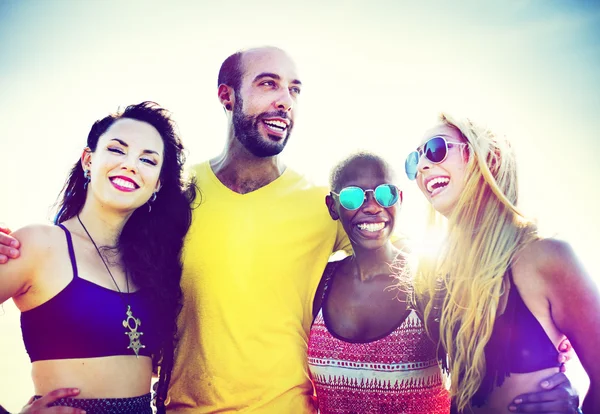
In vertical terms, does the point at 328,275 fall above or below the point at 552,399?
above

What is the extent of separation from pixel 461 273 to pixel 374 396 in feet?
3.14

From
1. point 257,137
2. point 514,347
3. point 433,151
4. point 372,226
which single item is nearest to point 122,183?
point 257,137

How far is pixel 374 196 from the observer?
3.67m

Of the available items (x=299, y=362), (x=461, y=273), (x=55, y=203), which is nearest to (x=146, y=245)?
(x=55, y=203)

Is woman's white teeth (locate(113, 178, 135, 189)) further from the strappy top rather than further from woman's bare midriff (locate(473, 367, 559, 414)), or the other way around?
woman's bare midriff (locate(473, 367, 559, 414))

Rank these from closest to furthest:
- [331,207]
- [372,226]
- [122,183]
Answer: [122,183] → [372,226] → [331,207]

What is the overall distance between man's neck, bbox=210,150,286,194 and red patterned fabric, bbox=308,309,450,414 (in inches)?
59.1

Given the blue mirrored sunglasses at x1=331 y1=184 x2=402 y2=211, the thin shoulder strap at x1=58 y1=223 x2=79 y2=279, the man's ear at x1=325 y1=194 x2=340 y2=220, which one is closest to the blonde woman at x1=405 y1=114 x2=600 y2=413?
the blue mirrored sunglasses at x1=331 y1=184 x2=402 y2=211

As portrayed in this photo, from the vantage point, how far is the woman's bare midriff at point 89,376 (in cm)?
302

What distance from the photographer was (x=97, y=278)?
3.27m

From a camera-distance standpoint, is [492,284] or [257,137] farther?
[257,137]

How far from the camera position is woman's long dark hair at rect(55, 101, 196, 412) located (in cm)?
362

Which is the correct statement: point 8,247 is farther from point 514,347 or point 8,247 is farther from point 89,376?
point 514,347

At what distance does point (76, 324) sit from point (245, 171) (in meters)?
1.88
